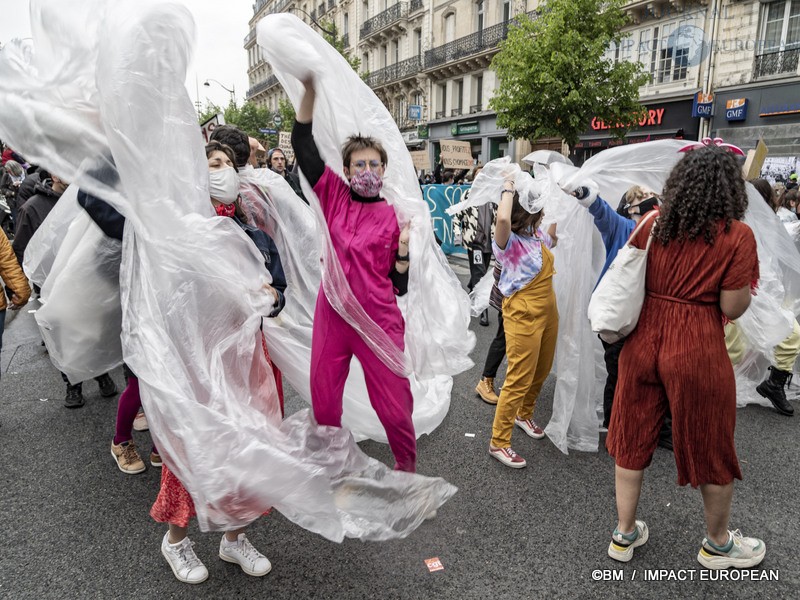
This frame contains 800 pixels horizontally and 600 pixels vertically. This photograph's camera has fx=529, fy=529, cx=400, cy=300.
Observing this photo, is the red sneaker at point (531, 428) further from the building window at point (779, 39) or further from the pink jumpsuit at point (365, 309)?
the building window at point (779, 39)

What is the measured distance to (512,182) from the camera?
2957 millimetres

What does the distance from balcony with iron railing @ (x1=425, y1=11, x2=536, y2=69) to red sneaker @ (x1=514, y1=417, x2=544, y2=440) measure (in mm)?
21155

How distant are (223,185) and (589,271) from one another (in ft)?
7.17

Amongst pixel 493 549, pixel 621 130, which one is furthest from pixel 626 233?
pixel 621 130

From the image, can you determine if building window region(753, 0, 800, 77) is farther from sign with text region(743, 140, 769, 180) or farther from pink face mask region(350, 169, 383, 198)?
pink face mask region(350, 169, 383, 198)

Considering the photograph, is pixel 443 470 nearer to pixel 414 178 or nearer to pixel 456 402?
pixel 456 402

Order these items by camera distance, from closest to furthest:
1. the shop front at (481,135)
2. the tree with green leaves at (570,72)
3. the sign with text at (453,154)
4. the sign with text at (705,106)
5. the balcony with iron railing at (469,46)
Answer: the sign with text at (453,154)
the tree with green leaves at (570,72)
the sign with text at (705,106)
the balcony with iron railing at (469,46)
the shop front at (481,135)

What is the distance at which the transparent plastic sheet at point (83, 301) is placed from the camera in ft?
7.63

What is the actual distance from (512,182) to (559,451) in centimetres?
163

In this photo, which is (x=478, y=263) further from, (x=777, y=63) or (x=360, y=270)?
(x=777, y=63)

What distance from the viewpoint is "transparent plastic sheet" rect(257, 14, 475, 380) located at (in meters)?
2.18

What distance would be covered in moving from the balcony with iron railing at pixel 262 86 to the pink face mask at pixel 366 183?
52671 mm

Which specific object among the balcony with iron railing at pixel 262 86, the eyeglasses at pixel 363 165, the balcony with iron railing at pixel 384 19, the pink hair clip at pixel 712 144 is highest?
the balcony with iron railing at pixel 262 86

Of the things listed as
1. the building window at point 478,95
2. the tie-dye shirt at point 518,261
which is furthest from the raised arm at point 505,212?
the building window at point 478,95
